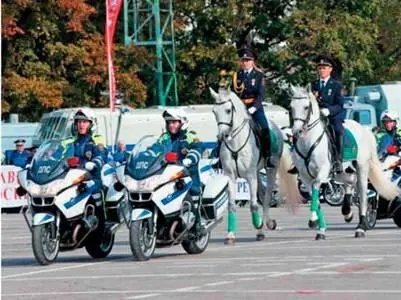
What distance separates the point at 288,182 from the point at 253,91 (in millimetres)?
1898

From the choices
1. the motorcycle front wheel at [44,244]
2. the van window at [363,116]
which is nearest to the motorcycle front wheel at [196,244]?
the motorcycle front wheel at [44,244]

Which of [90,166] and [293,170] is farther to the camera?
[293,170]

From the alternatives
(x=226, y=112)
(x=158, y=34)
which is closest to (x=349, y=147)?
(x=226, y=112)

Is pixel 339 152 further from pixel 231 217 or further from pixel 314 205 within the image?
pixel 231 217

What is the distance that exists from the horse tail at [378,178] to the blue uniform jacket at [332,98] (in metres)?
1.18

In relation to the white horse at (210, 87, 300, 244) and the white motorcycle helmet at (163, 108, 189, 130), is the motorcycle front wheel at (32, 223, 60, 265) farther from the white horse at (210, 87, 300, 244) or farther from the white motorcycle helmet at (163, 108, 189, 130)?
the white horse at (210, 87, 300, 244)

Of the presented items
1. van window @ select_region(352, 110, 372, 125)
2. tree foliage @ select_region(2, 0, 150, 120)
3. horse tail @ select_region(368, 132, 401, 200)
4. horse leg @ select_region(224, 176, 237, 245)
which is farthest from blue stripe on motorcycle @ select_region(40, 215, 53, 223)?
tree foliage @ select_region(2, 0, 150, 120)

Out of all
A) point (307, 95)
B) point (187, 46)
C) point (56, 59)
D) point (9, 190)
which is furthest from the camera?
point (187, 46)

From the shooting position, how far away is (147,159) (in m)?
18.2

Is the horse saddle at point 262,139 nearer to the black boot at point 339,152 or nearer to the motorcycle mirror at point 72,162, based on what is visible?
the black boot at point 339,152

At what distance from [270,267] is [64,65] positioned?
3548 centimetres

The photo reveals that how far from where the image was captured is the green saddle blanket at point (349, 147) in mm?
22281

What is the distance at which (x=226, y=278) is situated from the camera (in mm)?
15516

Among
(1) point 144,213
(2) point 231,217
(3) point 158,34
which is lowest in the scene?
(2) point 231,217
